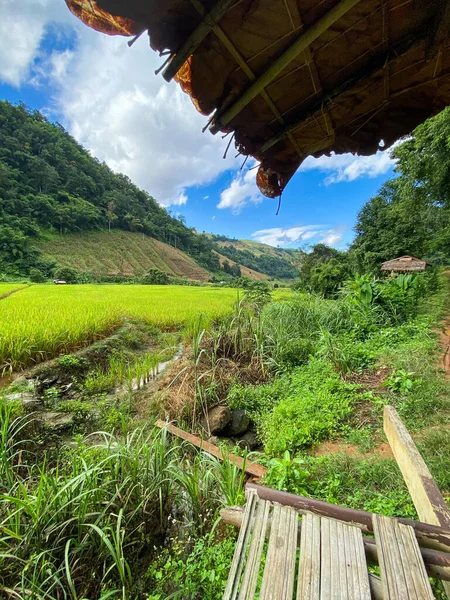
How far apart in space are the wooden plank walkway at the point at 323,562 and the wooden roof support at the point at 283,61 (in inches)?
91.3

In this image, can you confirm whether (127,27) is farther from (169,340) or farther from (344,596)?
(169,340)

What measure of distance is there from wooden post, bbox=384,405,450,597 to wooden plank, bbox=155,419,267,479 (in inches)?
44.2

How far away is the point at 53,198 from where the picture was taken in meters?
50.1

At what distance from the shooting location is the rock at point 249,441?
3090mm

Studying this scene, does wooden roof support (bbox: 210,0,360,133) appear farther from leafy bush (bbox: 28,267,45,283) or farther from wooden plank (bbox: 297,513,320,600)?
leafy bush (bbox: 28,267,45,283)

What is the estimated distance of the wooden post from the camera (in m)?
1.07

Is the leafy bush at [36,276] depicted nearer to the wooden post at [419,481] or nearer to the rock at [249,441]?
the rock at [249,441]

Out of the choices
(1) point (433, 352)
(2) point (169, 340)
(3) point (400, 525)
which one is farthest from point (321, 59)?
(2) point (169, 340)

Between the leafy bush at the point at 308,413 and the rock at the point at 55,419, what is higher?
the leafy bush at the point at 308,413

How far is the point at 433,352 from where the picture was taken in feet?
12.0

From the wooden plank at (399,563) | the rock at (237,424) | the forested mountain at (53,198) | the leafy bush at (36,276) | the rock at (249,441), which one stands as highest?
the forested mountain at (53,198)

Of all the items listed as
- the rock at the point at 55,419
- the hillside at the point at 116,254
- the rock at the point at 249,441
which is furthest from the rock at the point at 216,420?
the hillside at the point at 116,254

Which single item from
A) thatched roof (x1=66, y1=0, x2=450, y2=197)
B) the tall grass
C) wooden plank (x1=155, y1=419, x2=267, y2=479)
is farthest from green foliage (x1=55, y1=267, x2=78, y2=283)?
thatched roof (x1=66, y1=0, x2=450, y2=197)

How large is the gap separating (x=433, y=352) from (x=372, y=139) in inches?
124
